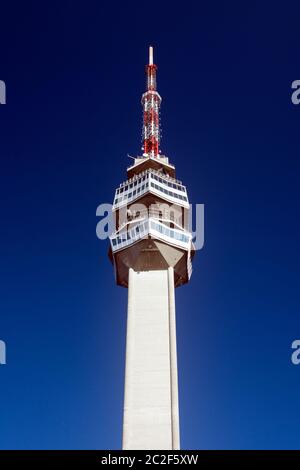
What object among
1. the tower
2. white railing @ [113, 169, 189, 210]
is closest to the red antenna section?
the tower

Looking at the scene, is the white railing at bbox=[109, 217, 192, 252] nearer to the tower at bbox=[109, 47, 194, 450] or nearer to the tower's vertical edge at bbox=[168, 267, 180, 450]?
the tower at bbox=[109, 47, 194, 450]

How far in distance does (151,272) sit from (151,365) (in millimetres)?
10993

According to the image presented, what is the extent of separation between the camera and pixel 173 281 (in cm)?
6175

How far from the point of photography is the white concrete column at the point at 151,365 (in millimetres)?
51625

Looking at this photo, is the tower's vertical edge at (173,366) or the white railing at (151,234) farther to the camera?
the white railing at (151,234)

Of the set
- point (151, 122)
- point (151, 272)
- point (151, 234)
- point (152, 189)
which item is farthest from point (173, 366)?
point (151, 122)

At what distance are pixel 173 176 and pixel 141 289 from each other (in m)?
18.6

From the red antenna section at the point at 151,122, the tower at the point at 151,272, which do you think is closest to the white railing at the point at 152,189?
the tower at the point at 151,272

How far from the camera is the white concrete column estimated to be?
51625mm

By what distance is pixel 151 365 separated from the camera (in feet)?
183

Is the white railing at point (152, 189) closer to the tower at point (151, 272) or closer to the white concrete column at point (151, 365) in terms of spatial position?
the tower at point (151, 272)

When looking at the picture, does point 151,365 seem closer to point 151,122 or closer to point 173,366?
point 173,366

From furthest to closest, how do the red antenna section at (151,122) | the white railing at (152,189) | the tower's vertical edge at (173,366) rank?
1. the red antenna section at (151,122)
2. the white railing at (152,189)
3. the tower's vertical edge at (173,366)
